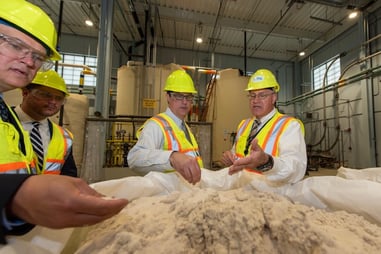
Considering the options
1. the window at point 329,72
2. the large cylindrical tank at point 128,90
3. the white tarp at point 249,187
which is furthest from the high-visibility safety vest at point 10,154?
the window at point 329,72

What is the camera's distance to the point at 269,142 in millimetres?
1124

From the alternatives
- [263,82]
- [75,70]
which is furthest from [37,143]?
[75,70]

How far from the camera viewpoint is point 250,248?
1.44ft

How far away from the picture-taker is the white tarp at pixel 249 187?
43 centimetres

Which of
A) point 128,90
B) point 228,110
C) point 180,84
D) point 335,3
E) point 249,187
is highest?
point 335,3

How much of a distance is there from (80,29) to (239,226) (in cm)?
713

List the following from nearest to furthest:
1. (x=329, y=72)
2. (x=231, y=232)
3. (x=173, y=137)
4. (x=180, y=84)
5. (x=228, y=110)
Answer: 1. (x=231, y=232)
2. (x=173, y=137)
3. (x=180, y=84)
4. (x=228, y=110)
5. (x=329, y=72)

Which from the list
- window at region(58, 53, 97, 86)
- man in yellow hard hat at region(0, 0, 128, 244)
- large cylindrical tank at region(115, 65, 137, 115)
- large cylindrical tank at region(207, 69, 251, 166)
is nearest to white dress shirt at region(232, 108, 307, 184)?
man in yellow hard hat at region(0, 0, 128, 244)

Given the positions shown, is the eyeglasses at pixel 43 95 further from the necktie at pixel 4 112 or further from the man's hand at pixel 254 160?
the man's hand at pixel 254 160

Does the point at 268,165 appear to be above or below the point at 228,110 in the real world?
below

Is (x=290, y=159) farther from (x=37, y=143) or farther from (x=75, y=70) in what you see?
(x=75, y=70)

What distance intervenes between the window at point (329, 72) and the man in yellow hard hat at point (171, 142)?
561 centimetres

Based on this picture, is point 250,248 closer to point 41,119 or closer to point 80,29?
point 41,119

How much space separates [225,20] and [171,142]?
14.1 ft
